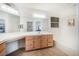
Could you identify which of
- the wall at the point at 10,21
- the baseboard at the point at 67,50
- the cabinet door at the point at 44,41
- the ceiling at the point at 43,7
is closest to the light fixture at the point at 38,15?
the ceiling at the point at 43,7

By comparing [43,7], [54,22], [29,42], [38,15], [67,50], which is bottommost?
[67,50]

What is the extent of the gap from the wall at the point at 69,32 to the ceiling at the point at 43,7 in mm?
84

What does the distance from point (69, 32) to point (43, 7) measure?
672 millimetres

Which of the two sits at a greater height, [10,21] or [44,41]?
[10,21]

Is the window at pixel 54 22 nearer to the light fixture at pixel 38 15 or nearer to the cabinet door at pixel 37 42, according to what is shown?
the light fixture at pixel 38 15

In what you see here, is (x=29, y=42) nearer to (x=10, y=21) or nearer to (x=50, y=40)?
(x=50, y=40)

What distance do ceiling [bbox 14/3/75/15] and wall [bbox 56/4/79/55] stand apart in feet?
0.28

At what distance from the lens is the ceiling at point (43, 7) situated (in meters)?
1.55

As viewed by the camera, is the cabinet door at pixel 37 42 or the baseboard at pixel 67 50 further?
the cabinet door at pixel 37 42

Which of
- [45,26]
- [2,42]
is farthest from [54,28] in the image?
[2,42]

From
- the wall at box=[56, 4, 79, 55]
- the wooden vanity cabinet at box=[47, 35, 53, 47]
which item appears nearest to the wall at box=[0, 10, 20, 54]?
the wooden vanity cabinet at box=[47, 35, 53, 47]

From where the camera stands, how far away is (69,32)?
1.61 metres

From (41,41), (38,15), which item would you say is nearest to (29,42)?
(41,41)

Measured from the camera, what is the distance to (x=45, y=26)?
1612 millimetres
